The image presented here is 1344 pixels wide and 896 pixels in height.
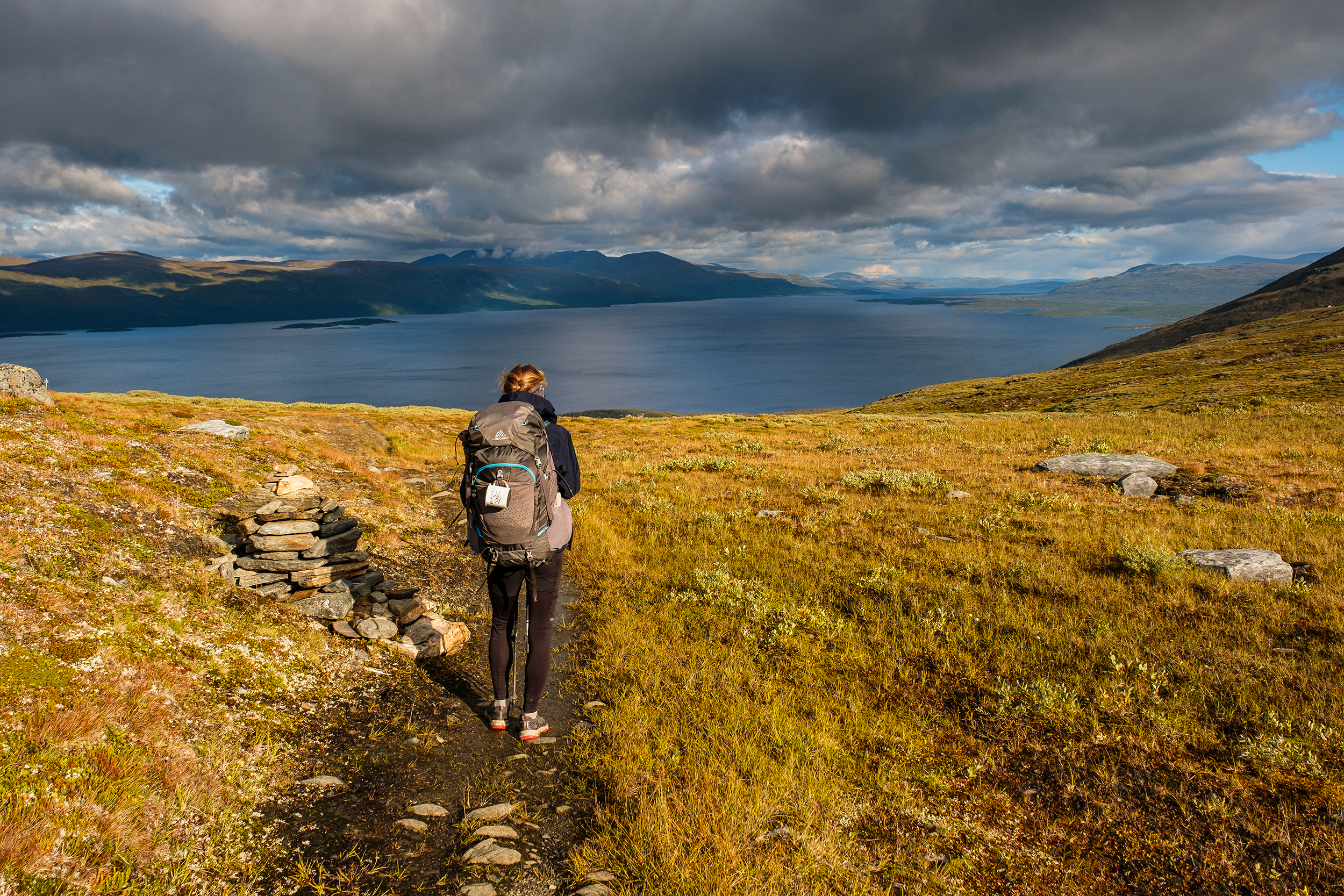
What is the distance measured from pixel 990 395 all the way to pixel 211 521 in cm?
9760

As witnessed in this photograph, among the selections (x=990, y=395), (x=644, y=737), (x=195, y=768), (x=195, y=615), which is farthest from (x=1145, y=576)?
(x=990, y=395)

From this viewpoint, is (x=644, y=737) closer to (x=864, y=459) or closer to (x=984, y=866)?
(x=984, y=866)

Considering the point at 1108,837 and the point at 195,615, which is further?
the point at 195,615

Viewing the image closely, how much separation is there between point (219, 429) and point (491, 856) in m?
18.3

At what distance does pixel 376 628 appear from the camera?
8.38 meters

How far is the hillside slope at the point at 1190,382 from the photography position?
48.9 m

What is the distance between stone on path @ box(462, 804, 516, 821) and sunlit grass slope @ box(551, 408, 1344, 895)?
0.89 metres

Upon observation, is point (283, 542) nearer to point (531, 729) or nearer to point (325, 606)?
point (325, 606)

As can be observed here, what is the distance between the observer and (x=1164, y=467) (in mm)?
16719

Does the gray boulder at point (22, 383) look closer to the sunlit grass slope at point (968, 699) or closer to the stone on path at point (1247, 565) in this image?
the sunlit grass slope at point (968, 699)

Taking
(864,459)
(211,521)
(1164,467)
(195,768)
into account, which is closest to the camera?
(195,768)

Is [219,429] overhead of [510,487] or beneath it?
beneath

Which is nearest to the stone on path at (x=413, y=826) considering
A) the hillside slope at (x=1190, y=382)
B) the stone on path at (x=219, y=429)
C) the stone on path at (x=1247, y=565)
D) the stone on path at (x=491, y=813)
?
the stone on path at (x=491, y=813)

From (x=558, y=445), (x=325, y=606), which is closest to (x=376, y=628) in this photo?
(x=325, y=606)
